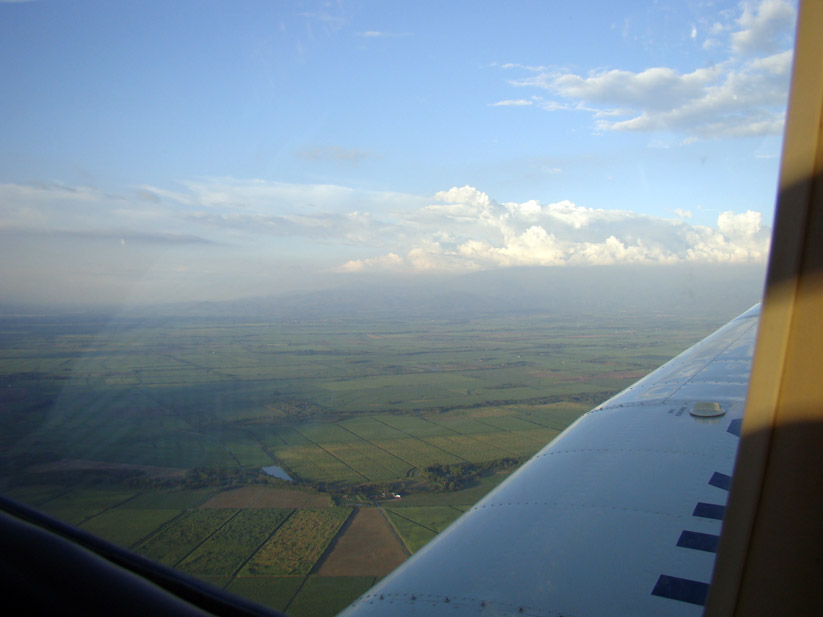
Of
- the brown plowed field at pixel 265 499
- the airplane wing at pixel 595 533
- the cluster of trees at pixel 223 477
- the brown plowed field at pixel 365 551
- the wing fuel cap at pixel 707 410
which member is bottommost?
the cluster of trees at pixel 223 477

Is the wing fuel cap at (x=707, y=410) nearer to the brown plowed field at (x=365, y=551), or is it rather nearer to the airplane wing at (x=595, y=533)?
the airplane wing at (x=595, y=533)

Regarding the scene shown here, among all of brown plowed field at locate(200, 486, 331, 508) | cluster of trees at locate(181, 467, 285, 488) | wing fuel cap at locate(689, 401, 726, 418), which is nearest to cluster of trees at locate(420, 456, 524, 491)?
brown plowed field at locate(200, 486, 331, 508)

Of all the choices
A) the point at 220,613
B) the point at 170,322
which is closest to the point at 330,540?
the point at 220,613

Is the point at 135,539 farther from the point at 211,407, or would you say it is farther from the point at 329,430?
the point at 211,407

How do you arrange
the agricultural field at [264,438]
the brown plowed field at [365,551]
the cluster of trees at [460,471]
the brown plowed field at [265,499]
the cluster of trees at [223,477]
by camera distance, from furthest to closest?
the cluster of trees at [460,471] → the cluster of trees at [223,477] → the brown plowed field at [265,499] → the agricultural field at [264,438] → the brown plowed field at [365,551]

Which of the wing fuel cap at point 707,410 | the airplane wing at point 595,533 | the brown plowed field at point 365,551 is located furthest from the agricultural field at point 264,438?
the wing fuel cap at point 707,410

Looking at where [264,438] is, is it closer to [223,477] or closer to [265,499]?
[223,477]
